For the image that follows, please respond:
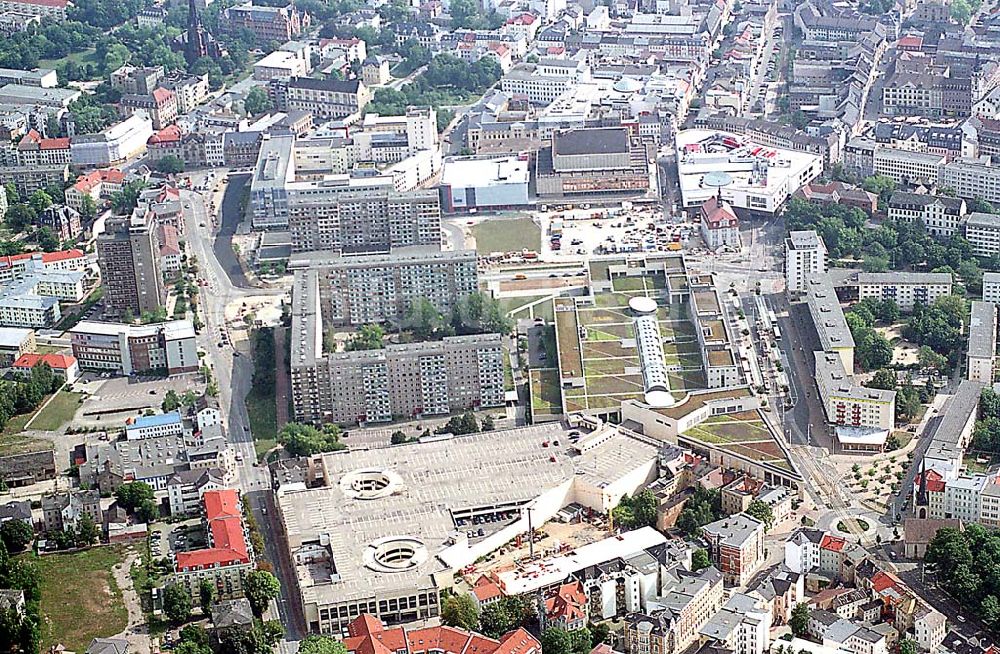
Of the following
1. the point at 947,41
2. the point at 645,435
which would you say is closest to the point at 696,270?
the point at 645,435

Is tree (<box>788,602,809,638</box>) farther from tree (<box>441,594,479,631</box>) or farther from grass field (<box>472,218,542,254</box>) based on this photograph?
grass field (<box>472,218,542,254</box>)

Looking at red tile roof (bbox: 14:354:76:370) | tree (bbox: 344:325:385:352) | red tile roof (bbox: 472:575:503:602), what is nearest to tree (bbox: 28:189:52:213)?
red tile roof (bbox: 14:354:76:370)

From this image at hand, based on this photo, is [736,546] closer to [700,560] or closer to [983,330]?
[700,560]

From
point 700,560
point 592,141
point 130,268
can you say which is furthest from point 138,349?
point 592,141

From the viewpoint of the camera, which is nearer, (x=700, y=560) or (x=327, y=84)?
(x=700, y=560)

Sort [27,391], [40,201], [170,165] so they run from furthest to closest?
1. [170,165]
2. [40,201]
3. [27,391]

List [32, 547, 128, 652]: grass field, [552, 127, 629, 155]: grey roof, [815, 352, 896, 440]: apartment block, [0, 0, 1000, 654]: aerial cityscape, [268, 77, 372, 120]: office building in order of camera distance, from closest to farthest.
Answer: [32, 547, 128, 652]: grass field, [0, 0, 1000, 654]: aerial cityscape, [815, 352, 896, 440]: apartment block, [552, 127, 629, 155]: grey roof, [268, 77, 372, 120]: office building

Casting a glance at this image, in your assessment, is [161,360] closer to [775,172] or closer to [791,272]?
[791,272]

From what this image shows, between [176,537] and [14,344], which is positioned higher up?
[14,344]
